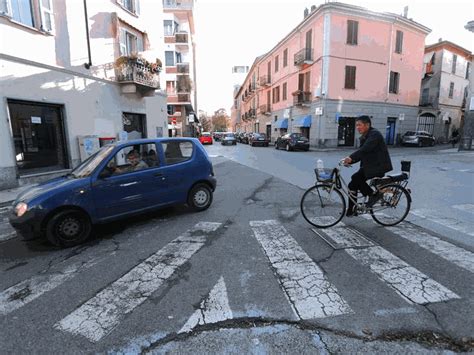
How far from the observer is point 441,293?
2.87m

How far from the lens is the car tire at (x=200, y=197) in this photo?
231 inches

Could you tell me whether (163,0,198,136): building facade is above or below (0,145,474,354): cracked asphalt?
above

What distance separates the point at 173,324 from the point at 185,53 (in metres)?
36.6

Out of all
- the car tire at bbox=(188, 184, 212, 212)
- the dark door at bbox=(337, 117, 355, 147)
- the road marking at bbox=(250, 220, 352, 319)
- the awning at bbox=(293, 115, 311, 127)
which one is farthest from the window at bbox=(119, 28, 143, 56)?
the dark door at bbox=(337, 117, 355, 147)

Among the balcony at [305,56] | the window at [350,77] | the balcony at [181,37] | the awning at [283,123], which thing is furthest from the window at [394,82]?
the balcony at [181,37]

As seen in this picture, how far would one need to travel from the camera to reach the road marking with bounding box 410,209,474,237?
4.65 meters

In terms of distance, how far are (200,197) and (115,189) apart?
6.07 feet

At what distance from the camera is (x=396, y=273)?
3291mm

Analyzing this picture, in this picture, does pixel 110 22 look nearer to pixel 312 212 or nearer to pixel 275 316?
pixel 312 212

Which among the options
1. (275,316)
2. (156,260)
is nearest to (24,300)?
(156,260)

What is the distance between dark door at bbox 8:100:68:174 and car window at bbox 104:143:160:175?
621 cm

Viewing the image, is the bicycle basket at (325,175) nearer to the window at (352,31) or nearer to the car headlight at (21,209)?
the car headlight at (21,209)

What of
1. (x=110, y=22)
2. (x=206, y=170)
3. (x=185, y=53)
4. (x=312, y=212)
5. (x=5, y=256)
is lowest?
(x=5, y=256)

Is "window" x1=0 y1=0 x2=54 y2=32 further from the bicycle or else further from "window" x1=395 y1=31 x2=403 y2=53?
"window" x1=395 y1=31 x2=403 y2=53
